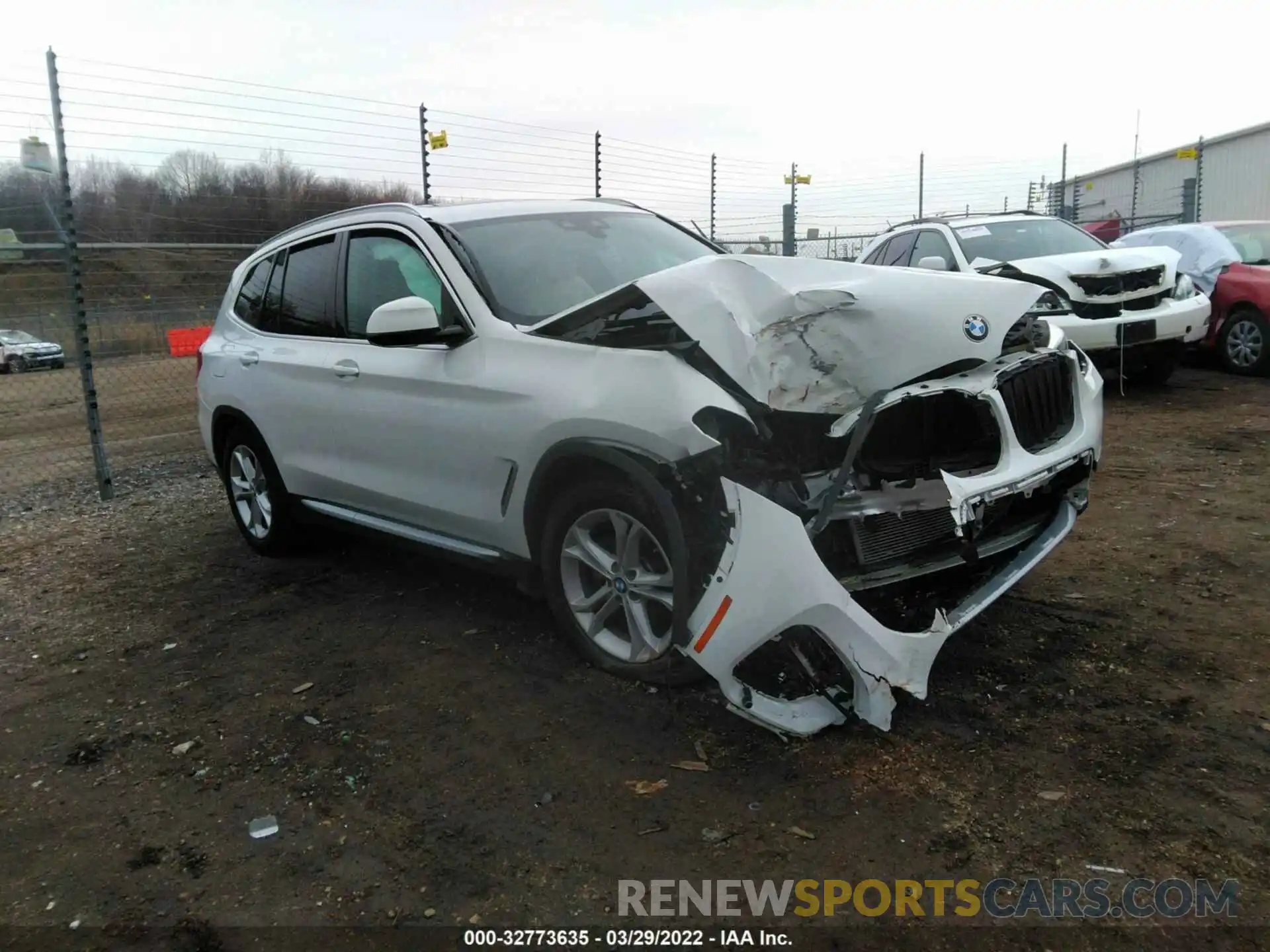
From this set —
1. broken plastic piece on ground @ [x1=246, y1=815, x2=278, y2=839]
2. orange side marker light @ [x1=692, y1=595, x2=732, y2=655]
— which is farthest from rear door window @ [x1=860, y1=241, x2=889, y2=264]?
broken plastic piece on ground @ [x1=246, y1=815, x2=278, y2=839]

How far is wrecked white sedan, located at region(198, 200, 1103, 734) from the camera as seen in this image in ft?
9.39

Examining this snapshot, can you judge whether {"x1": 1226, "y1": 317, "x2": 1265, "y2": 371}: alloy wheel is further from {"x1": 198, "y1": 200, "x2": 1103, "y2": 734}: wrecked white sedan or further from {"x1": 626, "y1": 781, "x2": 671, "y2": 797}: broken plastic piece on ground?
{"x1": 626, "y1": 781, "x2": 671, "y2": 797}: broken plastic piece on ground

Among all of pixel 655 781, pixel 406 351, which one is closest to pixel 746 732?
pixel 655 781

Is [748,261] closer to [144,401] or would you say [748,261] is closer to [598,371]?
[598,371]

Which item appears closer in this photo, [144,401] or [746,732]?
[746,732]

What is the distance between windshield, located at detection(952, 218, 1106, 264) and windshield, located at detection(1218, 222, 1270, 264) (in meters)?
→ 2.00

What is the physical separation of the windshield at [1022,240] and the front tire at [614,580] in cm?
630

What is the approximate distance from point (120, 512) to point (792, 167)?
35.0ft

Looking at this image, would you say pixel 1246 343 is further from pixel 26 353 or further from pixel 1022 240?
pixel 26 353

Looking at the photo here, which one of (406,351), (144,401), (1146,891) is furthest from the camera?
(144,401)

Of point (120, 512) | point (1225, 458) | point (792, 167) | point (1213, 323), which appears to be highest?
point (792, 167)

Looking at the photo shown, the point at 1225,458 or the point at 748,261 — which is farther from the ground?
the point at 748,261

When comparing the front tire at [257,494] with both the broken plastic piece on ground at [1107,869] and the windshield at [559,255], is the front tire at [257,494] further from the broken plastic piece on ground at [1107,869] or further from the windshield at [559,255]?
the broken plastic piece on ground at [1107,869]

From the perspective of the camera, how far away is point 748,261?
3166 mm
